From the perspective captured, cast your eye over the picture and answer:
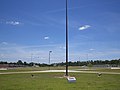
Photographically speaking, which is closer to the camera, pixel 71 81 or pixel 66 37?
pixel 71 81

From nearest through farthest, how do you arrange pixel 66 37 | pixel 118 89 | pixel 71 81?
1. pixel 118 89
2. pixel 71 81
3. pixel 66 37

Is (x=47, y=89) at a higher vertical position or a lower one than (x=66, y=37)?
lower

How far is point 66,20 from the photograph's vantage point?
144 feet

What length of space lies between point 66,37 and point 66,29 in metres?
1.56

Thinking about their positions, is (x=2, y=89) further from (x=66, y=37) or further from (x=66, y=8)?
(x=66, y=8)

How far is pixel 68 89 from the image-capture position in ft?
62.7

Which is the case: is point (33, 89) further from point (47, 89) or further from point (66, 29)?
point (66, 29)

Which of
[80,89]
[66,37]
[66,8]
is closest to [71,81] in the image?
[80,89]

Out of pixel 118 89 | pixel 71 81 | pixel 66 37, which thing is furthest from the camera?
pixel 66 37

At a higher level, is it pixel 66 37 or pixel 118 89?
pixel 66 37

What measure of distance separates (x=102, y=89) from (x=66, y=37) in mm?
23899

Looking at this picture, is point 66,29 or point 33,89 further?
point 66,29

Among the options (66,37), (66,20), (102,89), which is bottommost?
(102,89)

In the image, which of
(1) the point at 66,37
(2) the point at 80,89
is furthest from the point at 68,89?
(1) the point at 66,37
